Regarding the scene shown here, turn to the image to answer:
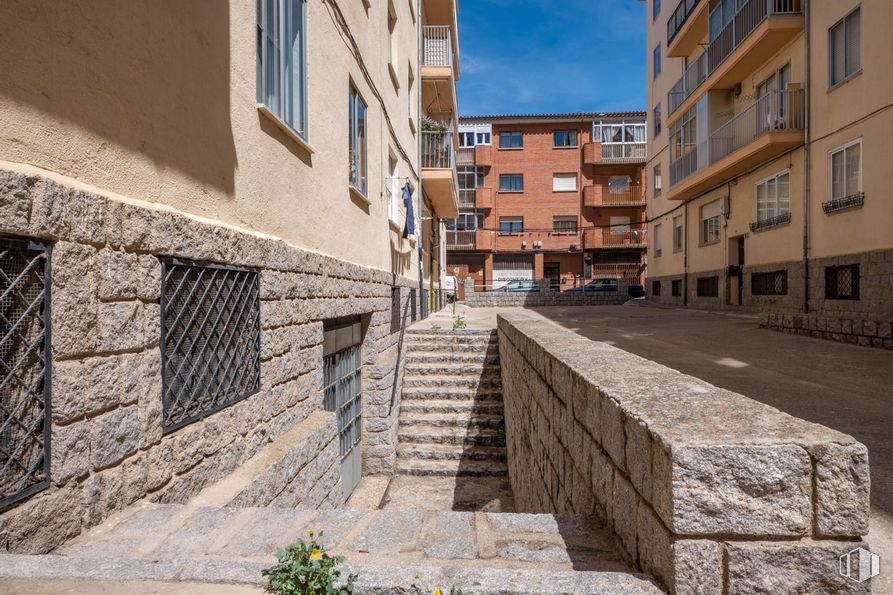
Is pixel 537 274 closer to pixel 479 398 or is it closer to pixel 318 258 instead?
pixel 479 398

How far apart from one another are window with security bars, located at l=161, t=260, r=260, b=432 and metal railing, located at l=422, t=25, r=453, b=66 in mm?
13859

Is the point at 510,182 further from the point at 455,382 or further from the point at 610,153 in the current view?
the point at 455,382

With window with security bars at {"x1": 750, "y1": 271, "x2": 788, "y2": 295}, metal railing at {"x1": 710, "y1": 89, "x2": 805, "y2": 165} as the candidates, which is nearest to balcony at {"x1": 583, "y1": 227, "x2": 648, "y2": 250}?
metal railing at {"x1": 710, "y1": 89, "x2": 805, "y2": 165}

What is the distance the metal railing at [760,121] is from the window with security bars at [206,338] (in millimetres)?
13921

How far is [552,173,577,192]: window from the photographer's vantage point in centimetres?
3331

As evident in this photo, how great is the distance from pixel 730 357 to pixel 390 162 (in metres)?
7.29

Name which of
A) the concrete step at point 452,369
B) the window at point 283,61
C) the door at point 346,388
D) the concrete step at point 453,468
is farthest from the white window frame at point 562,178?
the window at point 283,61

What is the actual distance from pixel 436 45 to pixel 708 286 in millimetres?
13032

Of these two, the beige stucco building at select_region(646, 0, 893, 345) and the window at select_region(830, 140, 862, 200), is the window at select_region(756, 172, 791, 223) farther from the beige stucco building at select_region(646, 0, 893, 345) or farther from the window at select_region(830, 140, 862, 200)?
the window at select_region(830, 140, 862, 200)

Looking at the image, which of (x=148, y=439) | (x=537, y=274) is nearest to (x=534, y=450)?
(x=148, y=439)

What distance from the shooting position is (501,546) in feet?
6.56

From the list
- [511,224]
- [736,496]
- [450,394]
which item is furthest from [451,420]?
[511,224]

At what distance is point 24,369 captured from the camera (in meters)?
2.05

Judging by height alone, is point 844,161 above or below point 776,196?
above
